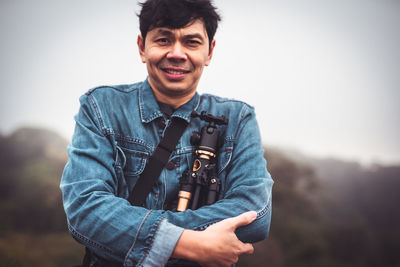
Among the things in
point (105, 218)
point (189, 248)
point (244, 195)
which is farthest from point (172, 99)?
point (189, 248)

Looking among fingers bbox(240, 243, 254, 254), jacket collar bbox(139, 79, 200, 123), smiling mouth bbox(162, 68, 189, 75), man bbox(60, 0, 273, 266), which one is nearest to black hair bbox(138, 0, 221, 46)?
man bbox(60, 0, 273, 266)

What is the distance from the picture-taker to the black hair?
7.06 feet

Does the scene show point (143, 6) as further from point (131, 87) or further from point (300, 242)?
point (300, 242)

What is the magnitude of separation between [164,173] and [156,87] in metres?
Result: 0.73

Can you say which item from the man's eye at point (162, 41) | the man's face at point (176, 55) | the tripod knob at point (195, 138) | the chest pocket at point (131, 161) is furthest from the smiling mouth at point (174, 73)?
the chest pocket at point (131, 161)

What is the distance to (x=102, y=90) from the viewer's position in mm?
2309

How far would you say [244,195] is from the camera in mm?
2039

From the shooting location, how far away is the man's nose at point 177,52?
7.15 ft

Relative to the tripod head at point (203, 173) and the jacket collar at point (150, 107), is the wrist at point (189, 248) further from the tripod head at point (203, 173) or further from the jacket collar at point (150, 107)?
the jacket collar at point (150, 107)

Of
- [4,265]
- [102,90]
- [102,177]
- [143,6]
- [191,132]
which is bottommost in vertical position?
[4,265]

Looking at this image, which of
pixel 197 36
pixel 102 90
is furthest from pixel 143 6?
pixel 102 90

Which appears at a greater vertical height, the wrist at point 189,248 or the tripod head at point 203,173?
the tripod head at point 203,173

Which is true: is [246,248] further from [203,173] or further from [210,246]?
[203,173]

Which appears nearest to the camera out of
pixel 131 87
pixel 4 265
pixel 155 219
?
pixel 155 219
